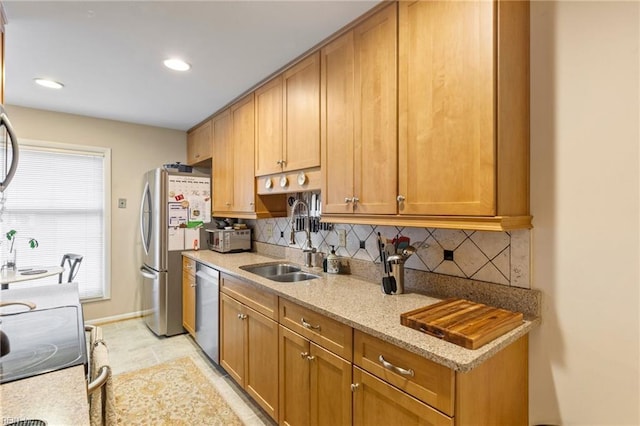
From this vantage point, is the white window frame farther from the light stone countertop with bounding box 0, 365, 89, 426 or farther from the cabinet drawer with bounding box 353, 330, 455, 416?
the cabinet drawer with bounding box 353, 330, 455, 416

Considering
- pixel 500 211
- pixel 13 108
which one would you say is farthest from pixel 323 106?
pixel 13 108

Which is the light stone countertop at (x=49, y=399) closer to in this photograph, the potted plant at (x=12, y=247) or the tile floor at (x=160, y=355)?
the tile floor at (x=160, y=355)

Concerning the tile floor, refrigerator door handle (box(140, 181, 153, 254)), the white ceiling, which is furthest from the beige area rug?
the white ceiling

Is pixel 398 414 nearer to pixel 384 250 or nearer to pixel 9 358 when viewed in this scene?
pixel 384 250

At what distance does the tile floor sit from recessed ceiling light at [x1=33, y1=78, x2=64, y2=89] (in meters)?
2.35

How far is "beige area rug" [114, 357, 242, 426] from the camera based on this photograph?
6.66ft

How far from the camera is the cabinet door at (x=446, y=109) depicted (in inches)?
48.5

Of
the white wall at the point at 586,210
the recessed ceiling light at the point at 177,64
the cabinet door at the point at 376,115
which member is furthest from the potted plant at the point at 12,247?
the white wall at the point at 586,210

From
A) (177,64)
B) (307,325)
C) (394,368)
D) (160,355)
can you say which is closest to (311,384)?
(307,325)

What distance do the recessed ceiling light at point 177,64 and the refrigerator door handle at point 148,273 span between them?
202 cm

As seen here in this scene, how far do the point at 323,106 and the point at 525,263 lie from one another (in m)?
1.35

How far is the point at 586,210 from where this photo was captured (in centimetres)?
126

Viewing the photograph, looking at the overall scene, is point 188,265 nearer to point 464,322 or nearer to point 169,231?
point 169,231

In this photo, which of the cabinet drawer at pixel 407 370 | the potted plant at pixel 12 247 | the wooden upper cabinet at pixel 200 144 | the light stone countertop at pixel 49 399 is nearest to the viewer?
the light stone countertop at pixel 49 399
